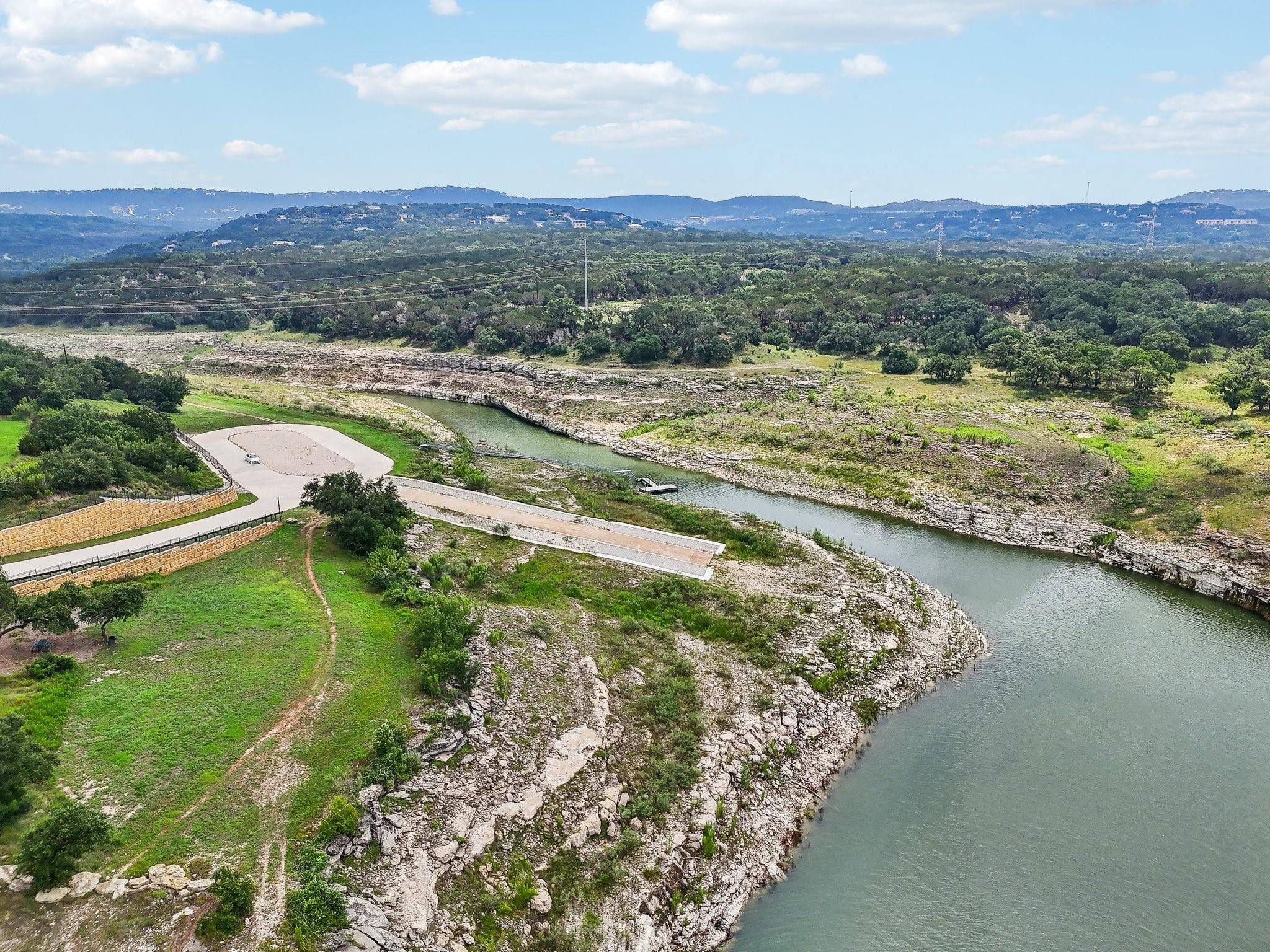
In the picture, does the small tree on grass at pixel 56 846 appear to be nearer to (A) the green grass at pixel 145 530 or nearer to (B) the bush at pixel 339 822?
(B) the bush at pixel 339 822

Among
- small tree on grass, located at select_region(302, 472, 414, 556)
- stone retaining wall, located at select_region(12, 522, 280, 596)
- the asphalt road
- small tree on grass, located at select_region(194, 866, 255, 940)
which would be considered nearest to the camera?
small tree on grass, located at select_region(194, 866, 255, 940)

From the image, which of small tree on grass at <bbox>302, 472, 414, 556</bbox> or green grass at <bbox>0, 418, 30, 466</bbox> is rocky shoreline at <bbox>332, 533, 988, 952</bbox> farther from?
green grass at <bbox>0, 418, 30, 466</bbox>

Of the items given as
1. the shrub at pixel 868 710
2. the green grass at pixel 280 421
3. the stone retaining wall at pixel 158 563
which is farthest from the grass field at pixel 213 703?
the green grass at pixel 280 421

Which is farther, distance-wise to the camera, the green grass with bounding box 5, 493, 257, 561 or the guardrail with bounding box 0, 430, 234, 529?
the guardrail with bounding box 0, 430, 234, 529

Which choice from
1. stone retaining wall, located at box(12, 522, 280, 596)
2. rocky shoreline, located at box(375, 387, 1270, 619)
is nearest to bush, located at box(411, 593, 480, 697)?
stone retaining wall, located at box(12, 522, 280, 596)

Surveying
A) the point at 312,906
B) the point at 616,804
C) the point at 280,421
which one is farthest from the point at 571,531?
the point at 280,421

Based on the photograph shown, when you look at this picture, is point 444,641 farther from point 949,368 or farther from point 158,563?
point 949,368

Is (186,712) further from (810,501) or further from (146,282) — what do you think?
(146,282)
